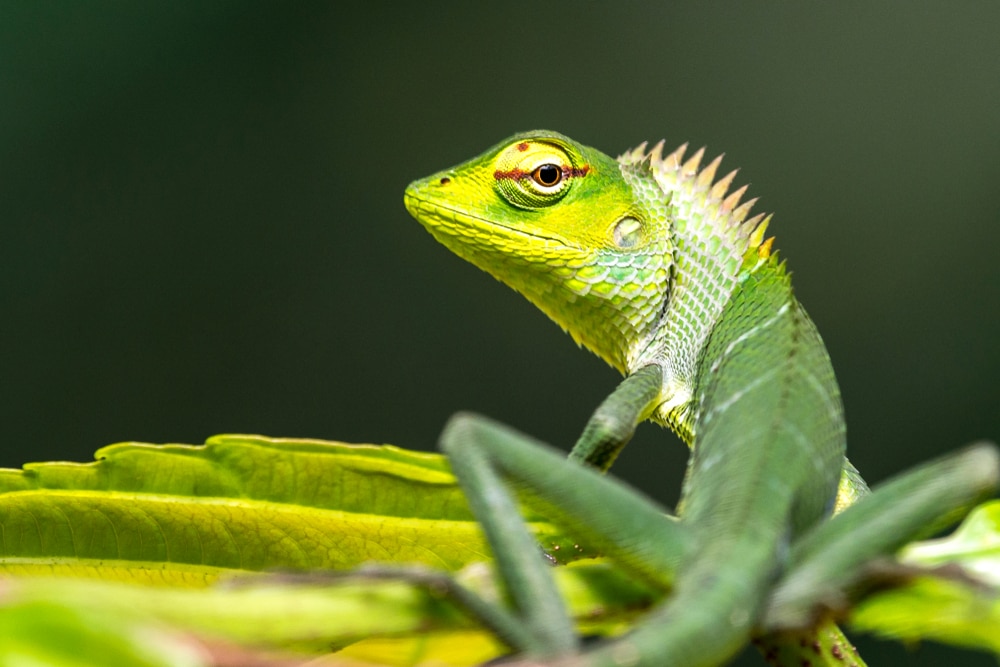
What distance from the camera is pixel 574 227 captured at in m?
1.67

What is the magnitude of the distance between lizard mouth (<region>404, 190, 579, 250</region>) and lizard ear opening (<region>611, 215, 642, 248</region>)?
0.25 feet

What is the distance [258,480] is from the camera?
3.76 ft

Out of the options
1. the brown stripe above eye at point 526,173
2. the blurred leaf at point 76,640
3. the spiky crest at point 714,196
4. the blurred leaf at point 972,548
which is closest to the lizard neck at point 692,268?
the spiky crest at point 714,196

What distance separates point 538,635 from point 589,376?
3.91 meters

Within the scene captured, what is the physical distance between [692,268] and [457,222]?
419mm

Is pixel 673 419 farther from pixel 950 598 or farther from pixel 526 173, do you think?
pixel 950 598

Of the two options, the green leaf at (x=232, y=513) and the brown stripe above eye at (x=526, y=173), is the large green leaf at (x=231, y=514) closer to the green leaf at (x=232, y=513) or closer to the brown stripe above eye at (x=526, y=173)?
the green leaf at (x=232, y=513)

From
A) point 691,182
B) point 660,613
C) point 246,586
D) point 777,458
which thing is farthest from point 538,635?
point 691,182

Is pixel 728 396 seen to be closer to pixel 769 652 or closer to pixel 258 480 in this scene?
pixel 769 652

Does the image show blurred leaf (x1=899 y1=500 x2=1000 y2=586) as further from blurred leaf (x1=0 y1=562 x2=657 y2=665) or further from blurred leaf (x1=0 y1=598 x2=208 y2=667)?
blurred leaf (x1=0 y1=598 x2=208 y2=667)

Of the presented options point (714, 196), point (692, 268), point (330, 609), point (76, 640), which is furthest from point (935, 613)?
point (714, 196)

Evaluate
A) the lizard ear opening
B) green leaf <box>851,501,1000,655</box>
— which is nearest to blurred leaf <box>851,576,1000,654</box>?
green leaf <box>851,501,1000,655</box>

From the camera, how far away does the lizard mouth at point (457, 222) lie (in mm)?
1661

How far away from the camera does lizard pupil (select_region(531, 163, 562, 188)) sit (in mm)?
1655
